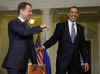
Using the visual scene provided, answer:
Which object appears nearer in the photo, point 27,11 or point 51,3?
point 27,11

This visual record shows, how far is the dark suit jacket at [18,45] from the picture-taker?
2123 millimetres

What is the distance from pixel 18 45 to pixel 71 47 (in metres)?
0.80

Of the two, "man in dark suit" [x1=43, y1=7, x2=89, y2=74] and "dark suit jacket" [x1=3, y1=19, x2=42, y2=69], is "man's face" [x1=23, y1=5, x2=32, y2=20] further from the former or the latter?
"man in dark suit" [x1=43, y1=7, x2=89, y2=74]

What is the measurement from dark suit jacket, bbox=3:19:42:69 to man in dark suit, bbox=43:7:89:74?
0.60 m

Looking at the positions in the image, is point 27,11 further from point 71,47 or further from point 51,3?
point 51,3

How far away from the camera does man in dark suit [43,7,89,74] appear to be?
264 cm

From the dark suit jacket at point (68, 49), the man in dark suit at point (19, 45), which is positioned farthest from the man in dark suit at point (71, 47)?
the man in dark suit at point (19, 45)

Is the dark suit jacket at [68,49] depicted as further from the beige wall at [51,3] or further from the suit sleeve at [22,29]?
the beige wall at [51,3]

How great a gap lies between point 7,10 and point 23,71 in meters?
2.87

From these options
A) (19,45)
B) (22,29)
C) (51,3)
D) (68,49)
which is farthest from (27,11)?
(51,3)

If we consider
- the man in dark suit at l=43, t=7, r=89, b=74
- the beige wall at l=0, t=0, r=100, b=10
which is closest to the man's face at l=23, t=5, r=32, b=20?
the man in dark suit at l=43, t=7, r=89, b=74

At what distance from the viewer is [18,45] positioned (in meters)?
2.15

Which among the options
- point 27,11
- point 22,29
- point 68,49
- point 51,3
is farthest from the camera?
point 51,3

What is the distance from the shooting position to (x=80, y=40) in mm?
2740
